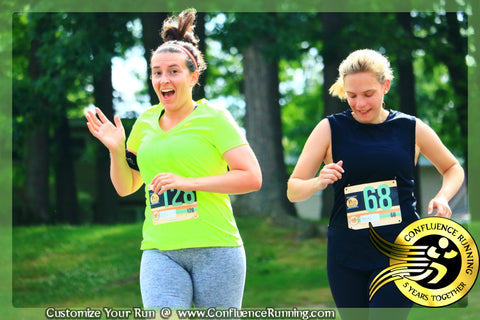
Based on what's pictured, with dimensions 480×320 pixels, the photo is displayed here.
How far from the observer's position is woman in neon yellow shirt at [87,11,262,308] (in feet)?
11.3

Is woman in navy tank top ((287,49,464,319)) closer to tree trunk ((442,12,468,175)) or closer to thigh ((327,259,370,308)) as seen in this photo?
thigh ((327,259,370,308))

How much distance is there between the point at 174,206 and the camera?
11.5 feet

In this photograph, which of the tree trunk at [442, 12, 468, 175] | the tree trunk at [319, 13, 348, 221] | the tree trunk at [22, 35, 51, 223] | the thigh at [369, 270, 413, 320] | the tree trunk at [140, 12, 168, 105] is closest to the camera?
the thigh at [369, 270, 413, 320]

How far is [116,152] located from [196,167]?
598mm

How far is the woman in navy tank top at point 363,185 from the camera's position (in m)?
3.43

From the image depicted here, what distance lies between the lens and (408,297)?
3.41m

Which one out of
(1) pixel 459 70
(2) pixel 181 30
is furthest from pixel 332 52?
(2) pixel 181 30

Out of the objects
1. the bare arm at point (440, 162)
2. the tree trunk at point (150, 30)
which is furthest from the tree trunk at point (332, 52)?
the bare arm at point (440, 162)

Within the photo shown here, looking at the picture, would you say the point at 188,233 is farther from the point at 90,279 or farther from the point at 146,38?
the point at 146,38

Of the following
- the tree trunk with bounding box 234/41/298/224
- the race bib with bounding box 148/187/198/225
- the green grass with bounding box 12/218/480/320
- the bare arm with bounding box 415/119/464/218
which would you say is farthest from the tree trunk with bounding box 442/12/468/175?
the race bib with bounding box 148/187/198/225

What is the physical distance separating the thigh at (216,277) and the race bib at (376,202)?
68 cm

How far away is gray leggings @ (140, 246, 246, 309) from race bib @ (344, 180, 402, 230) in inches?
26.5

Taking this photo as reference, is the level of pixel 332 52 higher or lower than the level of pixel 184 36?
higher

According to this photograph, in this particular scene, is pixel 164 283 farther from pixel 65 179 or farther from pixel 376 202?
pixel 65 179
